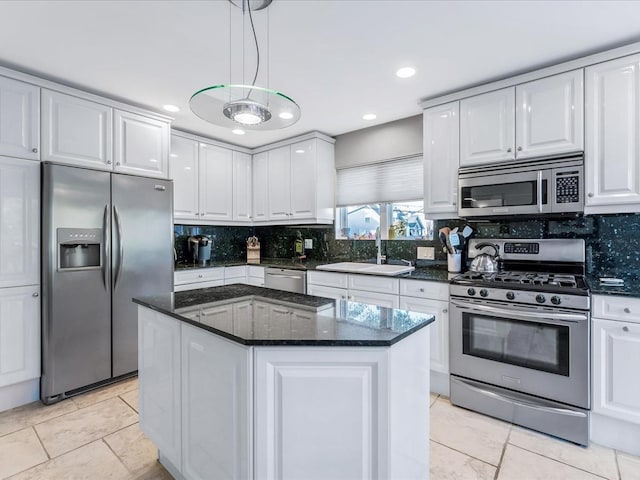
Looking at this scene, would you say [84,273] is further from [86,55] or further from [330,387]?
[330,387]

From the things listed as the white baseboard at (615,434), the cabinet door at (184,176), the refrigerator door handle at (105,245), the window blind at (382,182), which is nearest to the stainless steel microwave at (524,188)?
the window blind at (382,182)

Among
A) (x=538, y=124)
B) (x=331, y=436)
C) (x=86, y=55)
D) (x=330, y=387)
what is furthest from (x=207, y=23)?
(x=538, y=124)

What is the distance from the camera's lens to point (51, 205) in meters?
2.43

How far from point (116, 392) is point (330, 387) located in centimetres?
237

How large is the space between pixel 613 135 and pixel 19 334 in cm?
422

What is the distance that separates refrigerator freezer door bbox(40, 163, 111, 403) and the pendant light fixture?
1.60 m

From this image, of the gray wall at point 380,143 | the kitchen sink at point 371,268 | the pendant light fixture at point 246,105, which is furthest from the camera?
the gray wall at point 380,143

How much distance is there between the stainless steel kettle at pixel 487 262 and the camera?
8.93 ft

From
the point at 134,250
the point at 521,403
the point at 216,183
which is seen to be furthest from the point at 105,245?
the point at 521,403

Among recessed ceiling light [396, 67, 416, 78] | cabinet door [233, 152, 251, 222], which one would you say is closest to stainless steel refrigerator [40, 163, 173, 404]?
cabinet door [233, 152, 251, 222]

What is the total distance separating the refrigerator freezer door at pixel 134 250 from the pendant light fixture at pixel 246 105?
1.63 meters

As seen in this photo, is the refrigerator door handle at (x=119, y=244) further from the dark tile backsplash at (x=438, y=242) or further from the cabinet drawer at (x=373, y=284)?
the cabinet drawer at (x=373, y=284)

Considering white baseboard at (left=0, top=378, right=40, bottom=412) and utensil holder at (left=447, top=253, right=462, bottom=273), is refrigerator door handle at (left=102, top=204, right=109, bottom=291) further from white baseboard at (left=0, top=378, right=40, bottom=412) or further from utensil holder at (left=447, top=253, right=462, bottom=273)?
utensil holder at (left=447, top=253, right=462, bottom=273)

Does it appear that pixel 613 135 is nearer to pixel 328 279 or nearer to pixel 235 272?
pixel 328 279
